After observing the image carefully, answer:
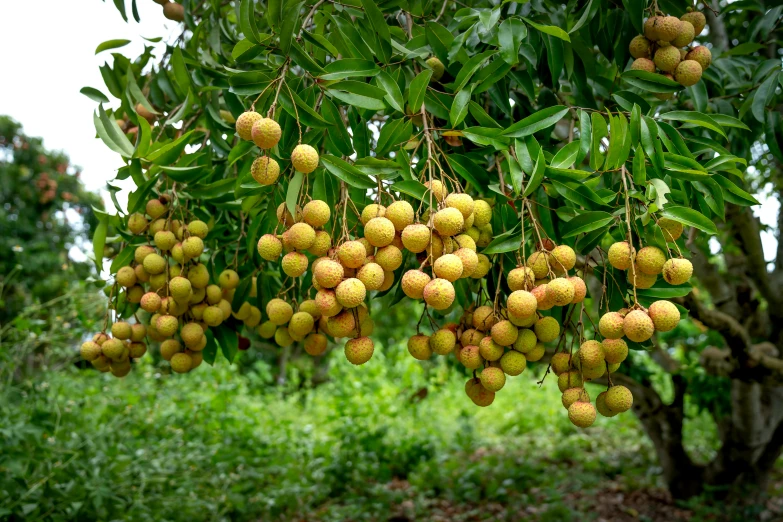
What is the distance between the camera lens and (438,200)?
41.6 inches

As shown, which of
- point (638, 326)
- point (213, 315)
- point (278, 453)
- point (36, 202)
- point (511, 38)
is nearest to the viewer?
point (638, 326)

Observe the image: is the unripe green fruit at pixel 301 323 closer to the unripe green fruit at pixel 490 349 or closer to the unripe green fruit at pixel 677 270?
the unripe green fruit at pixel 490 349

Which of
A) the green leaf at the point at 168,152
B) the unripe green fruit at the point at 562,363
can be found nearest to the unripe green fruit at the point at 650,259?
the unripe green fruit at the point at 562,363

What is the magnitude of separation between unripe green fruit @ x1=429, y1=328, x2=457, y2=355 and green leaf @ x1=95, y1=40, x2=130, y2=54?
123 centimetres

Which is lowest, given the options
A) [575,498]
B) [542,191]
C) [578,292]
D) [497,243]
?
[575,498]

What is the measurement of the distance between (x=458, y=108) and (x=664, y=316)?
49cm

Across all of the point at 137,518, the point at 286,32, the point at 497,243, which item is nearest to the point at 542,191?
the point at 497,243

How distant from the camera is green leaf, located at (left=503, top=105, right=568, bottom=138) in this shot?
3.69 feet

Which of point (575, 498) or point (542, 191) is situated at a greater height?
point (542, 191)

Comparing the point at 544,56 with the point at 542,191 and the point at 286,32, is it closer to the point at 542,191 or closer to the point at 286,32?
the point at 542,191

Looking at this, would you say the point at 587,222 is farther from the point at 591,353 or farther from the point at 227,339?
the point at 227,339

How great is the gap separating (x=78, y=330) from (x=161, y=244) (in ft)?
5.37

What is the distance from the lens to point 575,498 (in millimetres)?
3668

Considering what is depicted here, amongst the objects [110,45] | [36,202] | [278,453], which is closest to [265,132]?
[110,45]
